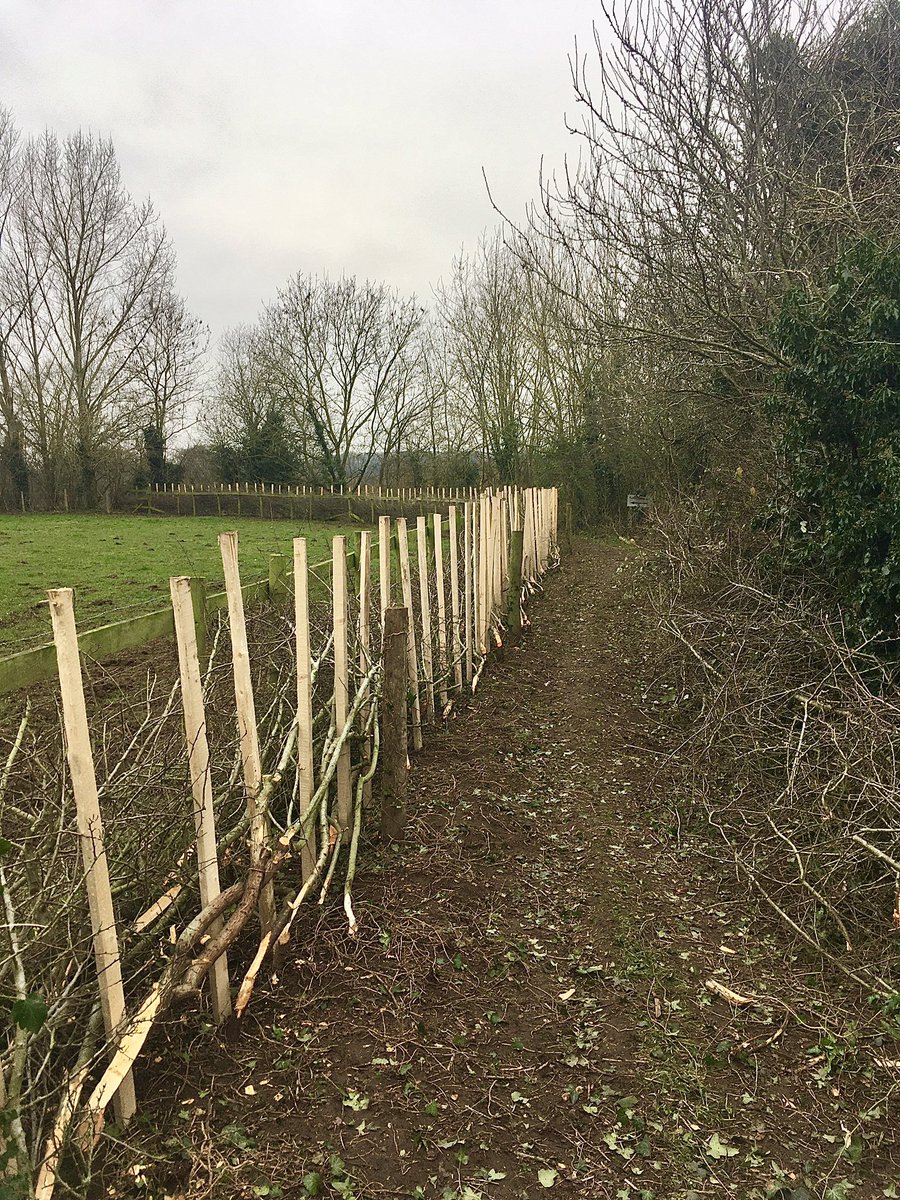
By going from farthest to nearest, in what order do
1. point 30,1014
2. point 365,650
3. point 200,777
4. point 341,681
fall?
point 365,650 < point 341,681 < point 200,777 < point 30,1014

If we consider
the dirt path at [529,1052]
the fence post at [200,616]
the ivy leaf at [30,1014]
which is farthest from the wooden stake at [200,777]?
the fence post at [200,616]

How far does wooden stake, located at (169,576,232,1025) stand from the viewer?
2.55 meters

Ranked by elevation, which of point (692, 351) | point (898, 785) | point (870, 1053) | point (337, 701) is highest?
point (692, 351)

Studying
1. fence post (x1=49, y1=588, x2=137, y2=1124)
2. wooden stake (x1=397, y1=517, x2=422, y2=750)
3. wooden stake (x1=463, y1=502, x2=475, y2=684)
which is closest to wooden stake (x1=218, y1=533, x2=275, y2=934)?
fence post (x1=49, y1=588, x2=137, y2=1124)

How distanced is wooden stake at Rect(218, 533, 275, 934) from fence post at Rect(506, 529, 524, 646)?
18.3ft

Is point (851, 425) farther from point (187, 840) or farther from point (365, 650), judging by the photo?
point (187, 840)

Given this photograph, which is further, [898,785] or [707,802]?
[707,802]

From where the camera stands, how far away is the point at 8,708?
4.78 metres

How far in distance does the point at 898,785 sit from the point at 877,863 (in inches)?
15.1

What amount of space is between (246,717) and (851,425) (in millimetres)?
4603

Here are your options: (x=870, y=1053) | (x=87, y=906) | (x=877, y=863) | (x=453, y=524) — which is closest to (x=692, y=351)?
(x=453, y=524)

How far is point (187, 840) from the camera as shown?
9.89 feet

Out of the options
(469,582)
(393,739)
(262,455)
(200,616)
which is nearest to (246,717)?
(393,739)

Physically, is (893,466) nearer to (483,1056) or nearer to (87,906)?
(483,1056)
